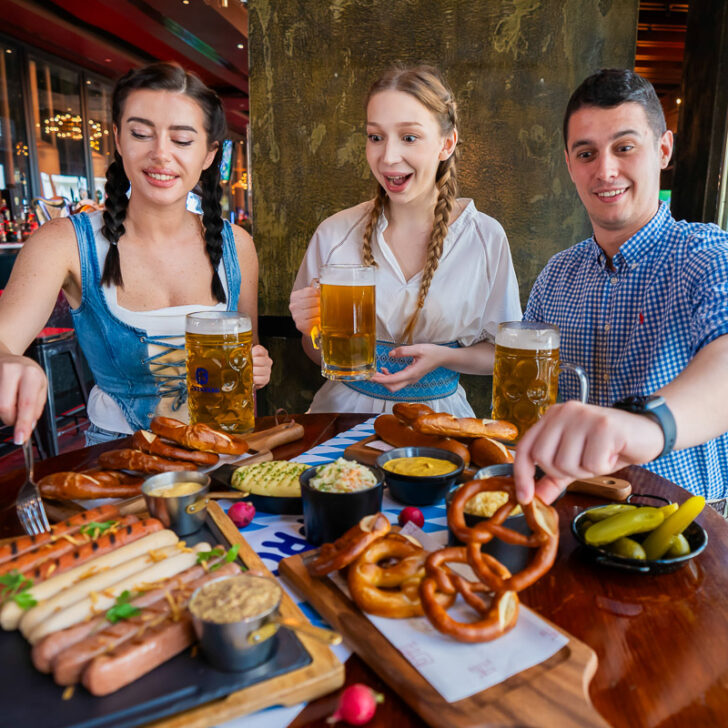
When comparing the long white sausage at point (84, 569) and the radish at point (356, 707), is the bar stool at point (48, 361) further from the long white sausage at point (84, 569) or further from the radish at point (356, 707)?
the radish at point (356, 707)

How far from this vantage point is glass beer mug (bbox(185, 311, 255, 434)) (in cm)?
175

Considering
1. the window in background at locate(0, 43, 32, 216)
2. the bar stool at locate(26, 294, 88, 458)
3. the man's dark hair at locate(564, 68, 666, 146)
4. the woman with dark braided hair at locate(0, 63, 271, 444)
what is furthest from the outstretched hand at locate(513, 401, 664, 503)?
the window in background at locate(0, 43, 32, 216)

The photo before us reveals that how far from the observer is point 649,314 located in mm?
2053

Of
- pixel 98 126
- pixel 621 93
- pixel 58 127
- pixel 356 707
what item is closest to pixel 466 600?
pixel 356 707

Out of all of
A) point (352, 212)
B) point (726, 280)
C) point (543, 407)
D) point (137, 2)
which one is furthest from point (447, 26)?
point (137, 2)

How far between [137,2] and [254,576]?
35.8ft

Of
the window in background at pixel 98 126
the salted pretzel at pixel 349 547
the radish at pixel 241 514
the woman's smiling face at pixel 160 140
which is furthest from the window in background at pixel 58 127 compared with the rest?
the salted pretzel at pixel 349 547

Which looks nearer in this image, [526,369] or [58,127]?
[526,369]

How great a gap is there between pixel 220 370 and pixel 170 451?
0.32m

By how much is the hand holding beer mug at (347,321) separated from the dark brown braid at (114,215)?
946 mm

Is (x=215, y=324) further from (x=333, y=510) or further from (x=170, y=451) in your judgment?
(x=333, y=510)

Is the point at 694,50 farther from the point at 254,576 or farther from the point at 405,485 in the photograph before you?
the point at 254,576

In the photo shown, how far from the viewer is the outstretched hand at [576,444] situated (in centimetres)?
94

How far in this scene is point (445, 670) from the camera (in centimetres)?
83
